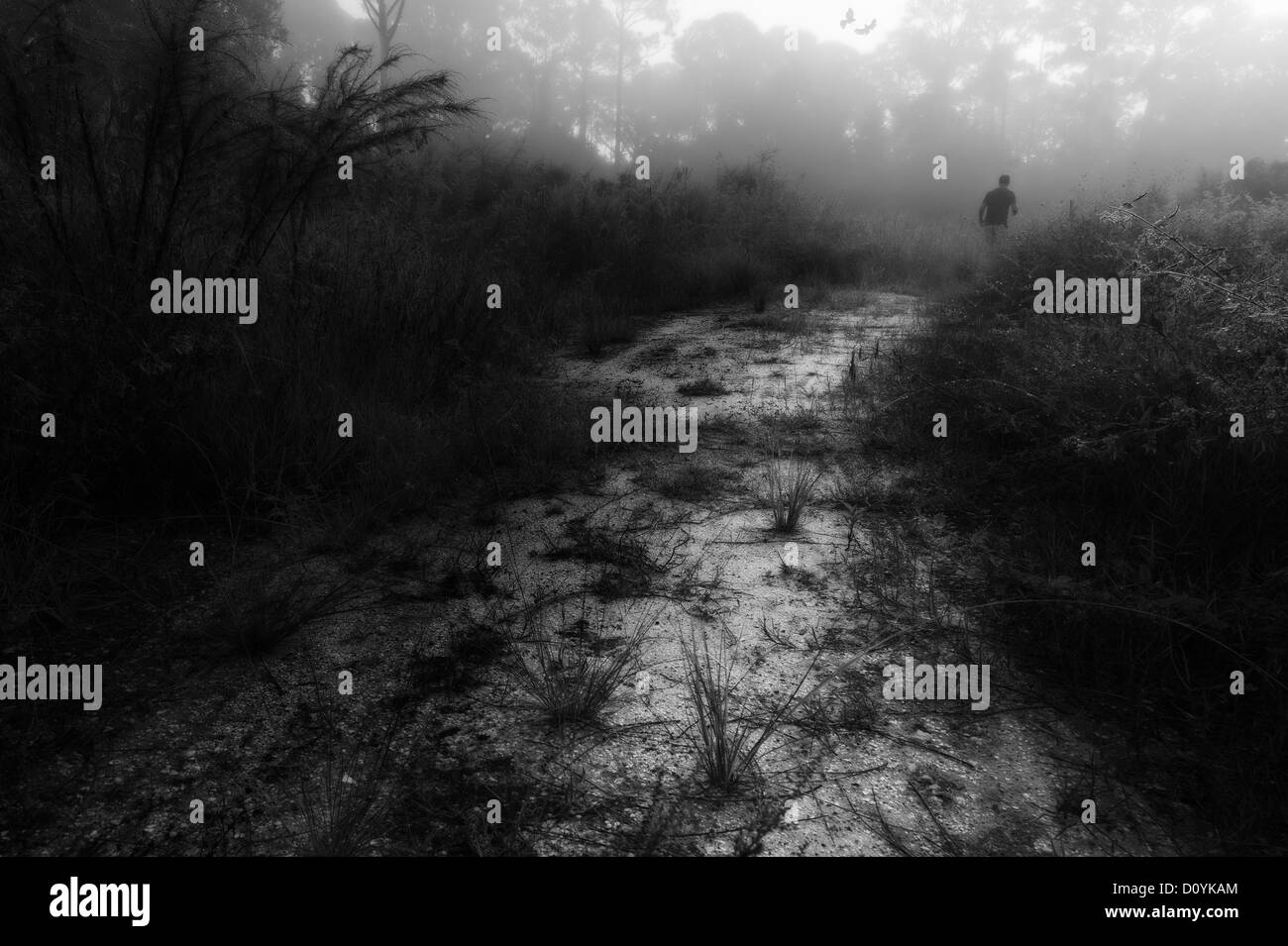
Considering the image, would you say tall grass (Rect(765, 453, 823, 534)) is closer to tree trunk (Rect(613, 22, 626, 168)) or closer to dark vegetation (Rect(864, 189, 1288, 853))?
dark vegetation (Rect(864, 189, 1288, 853))

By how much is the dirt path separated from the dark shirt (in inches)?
456

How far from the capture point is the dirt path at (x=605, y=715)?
5.80 ft

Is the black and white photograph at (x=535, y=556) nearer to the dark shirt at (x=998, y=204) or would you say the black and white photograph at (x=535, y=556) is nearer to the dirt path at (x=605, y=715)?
the dirt path at (x=605, y=715)

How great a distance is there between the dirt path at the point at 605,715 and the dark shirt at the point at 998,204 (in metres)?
11.6

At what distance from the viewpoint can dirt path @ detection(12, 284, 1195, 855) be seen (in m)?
1.77

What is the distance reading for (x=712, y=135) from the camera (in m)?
31.4

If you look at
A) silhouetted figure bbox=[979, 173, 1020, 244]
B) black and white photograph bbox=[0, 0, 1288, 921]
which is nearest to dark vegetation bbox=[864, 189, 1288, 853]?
black and white photograph bbox=[0, 0, 1288, 921]

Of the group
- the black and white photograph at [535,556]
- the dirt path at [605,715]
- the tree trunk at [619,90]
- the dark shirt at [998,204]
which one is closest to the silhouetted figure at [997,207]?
the dark shirt at [998,204]

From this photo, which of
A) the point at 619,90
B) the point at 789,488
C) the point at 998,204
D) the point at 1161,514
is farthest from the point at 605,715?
the point at 619,90

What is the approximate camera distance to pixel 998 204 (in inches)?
521

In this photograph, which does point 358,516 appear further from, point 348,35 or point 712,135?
point 348,35
